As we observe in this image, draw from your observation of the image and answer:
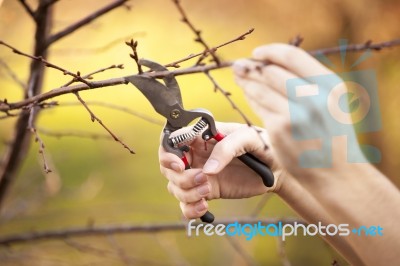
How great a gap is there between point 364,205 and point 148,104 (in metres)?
0.63

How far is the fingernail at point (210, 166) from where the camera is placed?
2.80 feet

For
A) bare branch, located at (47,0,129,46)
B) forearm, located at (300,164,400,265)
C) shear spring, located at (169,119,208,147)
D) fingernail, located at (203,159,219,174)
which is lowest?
forearm, located at (300,164,400,265)

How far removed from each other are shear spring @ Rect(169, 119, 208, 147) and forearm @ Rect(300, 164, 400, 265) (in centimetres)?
24

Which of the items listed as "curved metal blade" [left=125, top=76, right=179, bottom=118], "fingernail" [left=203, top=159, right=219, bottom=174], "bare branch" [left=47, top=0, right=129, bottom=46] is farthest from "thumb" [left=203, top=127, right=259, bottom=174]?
"bare branch" [left=47, top=0, right=129, bottom=46]

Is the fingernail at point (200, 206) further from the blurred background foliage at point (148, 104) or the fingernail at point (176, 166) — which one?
the blurred background foliage at point (148, 104)

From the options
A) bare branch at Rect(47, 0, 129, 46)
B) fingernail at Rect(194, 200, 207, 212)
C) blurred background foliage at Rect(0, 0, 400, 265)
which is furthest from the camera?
blurred background foliage at Rect(0, 0, 400, 265)

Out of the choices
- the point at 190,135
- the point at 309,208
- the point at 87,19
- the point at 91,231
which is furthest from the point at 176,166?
the point at 91,231

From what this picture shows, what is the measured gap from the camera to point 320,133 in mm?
991

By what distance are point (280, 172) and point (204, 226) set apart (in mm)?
213

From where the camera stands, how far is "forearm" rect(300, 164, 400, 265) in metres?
0.95

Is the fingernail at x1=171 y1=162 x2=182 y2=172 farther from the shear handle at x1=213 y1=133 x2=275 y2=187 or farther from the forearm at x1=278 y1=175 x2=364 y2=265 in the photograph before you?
the forearm at x1=278 y1=175 x2=364 y2=265

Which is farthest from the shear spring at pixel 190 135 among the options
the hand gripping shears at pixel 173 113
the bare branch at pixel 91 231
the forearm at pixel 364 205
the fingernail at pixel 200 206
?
the bare branch at pixel 91 231

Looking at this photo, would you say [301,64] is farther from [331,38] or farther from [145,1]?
[145,1]

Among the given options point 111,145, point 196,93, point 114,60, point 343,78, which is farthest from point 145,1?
point 343,78
